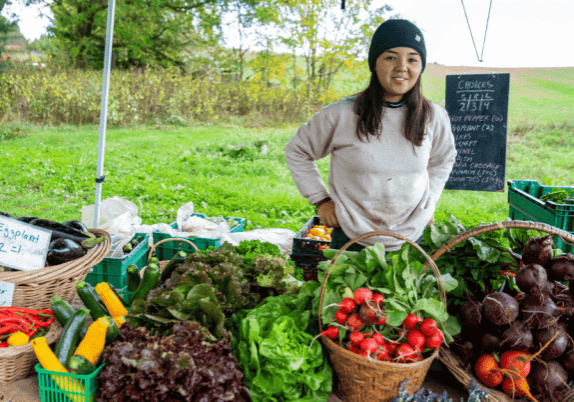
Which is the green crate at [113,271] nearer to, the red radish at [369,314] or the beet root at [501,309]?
the red radish at [369,314]

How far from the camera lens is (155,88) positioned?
10.3 metres

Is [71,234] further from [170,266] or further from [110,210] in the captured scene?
[110,210]

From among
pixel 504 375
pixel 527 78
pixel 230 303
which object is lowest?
pixel 504 375

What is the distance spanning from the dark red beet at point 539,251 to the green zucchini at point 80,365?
1.79 metres

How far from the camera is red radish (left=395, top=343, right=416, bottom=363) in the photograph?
1464 mm

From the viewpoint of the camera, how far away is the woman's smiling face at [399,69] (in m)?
1.78

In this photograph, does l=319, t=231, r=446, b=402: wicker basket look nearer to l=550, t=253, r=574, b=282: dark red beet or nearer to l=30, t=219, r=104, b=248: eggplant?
l=550, t=253, r=574, b=282: dark red beet

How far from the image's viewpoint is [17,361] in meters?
1.78

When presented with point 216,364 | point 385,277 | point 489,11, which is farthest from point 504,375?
point 489,11

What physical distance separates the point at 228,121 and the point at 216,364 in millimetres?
10165

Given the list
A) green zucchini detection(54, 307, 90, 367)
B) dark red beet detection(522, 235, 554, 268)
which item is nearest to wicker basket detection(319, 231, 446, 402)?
dark red beet detection(522, 235, 554, 268)

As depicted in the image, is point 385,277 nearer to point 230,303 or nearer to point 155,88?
point 230,303

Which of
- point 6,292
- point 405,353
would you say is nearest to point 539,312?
point 405,353

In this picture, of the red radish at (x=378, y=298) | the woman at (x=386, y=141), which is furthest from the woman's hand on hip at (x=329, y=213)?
the red radish at (x=378, y=298)
